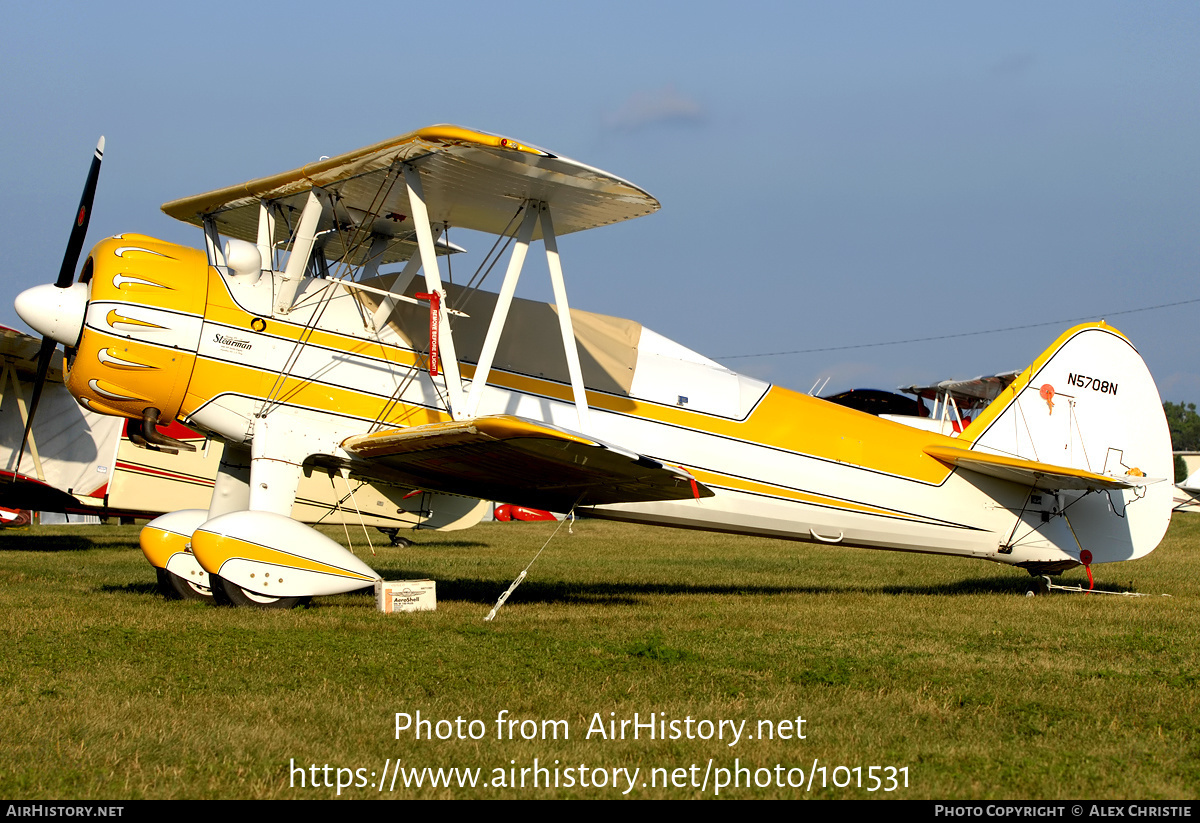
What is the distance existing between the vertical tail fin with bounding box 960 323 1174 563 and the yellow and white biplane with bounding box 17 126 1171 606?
0.13ft

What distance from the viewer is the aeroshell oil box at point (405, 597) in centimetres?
823

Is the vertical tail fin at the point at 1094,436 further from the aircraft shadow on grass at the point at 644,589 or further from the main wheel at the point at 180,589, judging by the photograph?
the main wheel at the point at 180,589

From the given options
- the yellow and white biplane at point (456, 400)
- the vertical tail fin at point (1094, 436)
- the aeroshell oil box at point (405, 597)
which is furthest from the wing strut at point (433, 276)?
the vertical tail fin at point (1094, 436)

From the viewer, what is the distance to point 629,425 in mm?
9586

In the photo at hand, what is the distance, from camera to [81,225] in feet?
29.9

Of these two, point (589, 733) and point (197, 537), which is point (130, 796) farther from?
point (197, 537)

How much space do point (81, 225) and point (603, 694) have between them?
22.6 feet

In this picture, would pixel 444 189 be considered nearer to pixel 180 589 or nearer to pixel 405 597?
pixel 405 597

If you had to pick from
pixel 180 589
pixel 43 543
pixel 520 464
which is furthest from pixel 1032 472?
pixel 43 543

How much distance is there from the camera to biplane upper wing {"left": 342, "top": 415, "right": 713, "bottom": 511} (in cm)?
717

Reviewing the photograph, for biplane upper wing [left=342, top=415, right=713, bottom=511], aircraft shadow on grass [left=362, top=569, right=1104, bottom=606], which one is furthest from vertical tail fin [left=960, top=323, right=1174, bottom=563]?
biplane upper wing [left=342, top=415, right=713, bottom=511]

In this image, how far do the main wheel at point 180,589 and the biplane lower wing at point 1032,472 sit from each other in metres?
7.42

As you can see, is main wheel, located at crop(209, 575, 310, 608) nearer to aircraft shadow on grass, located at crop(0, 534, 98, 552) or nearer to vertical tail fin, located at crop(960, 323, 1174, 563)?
vertical tail fin, located at crop(960, 323, 1174, 563)

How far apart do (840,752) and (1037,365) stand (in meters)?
8.71
